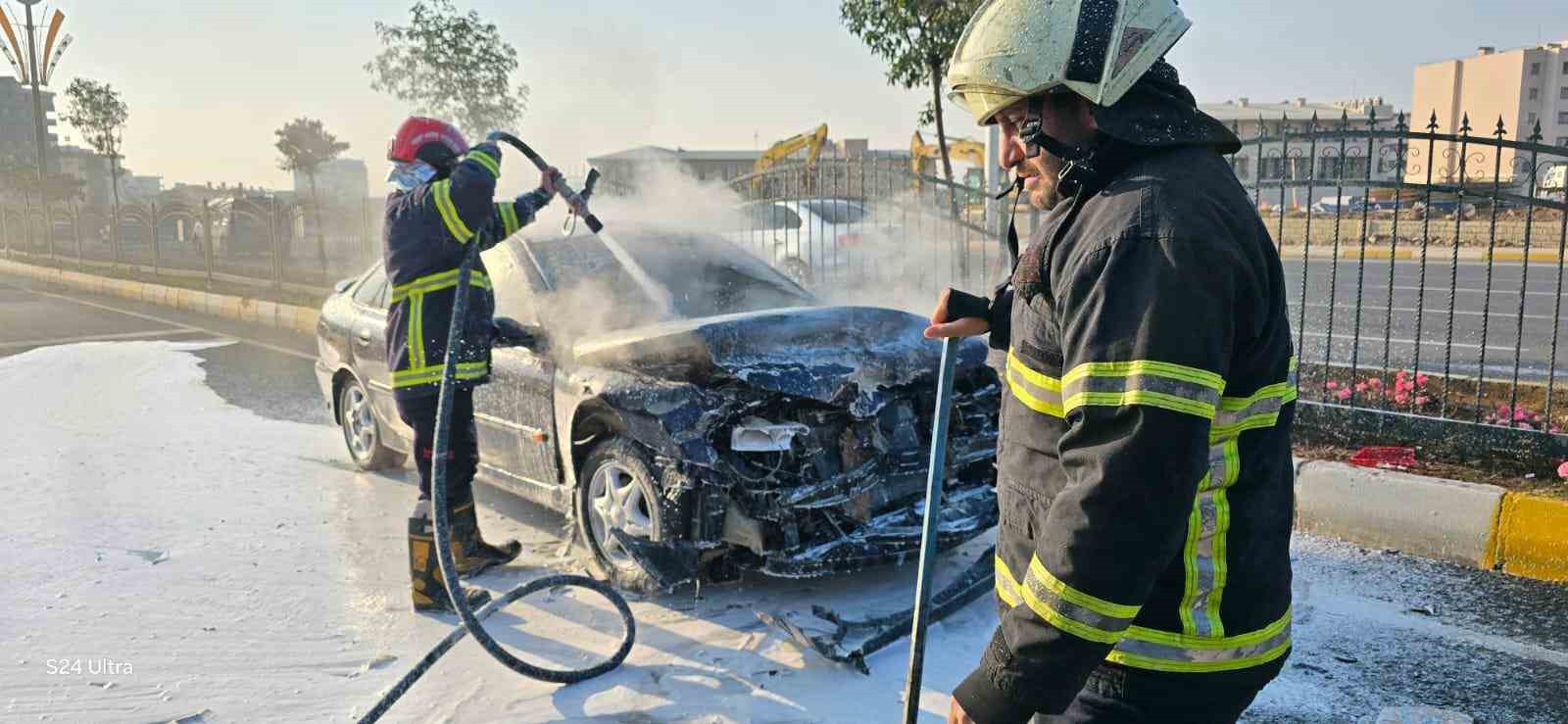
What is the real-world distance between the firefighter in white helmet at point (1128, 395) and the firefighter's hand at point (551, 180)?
289cm

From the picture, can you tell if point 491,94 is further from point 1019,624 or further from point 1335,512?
point 1019,624

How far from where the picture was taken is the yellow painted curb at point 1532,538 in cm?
459

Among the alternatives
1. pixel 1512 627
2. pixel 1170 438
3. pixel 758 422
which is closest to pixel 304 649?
pixel 758 422

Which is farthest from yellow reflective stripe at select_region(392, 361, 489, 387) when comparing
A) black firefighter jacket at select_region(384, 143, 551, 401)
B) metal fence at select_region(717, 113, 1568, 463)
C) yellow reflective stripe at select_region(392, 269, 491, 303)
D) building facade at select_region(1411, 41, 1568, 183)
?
building facade at select_region(1411, 41, 1568, 183)

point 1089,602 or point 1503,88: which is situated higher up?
point 1503,88

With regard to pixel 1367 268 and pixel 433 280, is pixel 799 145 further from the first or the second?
pixel 433 280

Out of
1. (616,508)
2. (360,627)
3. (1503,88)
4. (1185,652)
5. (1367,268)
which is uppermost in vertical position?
(1503,88)

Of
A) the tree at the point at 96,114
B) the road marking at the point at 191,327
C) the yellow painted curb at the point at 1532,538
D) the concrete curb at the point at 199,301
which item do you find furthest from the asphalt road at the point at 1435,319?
the tree at the point at 96,114

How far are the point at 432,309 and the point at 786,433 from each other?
1612 millimetres

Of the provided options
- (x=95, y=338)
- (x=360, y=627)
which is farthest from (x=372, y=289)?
(x=95, y=338)

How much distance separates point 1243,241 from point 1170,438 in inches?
12.2

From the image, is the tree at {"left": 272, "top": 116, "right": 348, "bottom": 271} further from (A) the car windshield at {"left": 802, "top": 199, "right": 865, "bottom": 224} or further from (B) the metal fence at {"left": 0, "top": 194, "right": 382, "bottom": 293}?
(A) the car windshield at {"left": 802, "top": 199, "right": 865, "bottom": 224}

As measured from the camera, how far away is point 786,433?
4.11 m

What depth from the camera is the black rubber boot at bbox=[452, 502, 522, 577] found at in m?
4.72
